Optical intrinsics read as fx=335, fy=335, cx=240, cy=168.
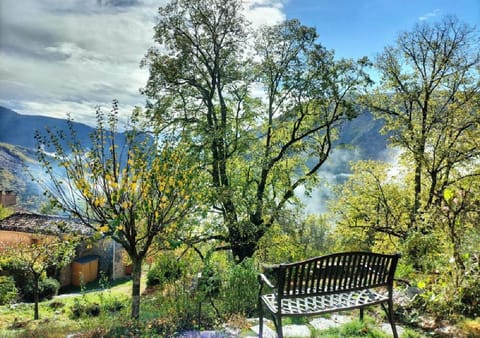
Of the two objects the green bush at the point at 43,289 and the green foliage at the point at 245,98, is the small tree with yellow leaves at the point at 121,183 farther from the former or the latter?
the green bush at the point at 43,289

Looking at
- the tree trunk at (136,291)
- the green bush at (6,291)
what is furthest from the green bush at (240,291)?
the green bush at (6,291)

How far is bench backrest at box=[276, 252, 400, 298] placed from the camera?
8.50 ft

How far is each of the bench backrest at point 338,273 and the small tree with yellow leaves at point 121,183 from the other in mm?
1607

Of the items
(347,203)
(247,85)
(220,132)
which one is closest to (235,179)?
(220,132)

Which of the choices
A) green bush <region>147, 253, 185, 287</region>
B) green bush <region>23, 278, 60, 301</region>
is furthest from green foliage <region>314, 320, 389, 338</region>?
green bush <region>23, 278, 60, 301</region>

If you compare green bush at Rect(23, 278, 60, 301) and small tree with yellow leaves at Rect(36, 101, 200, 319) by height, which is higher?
small tree with yellow leaves at Rect(36, 101, 200, 319)

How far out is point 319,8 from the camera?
655 centimetres

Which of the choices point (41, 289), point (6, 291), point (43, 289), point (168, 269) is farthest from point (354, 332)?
point (43, 289)

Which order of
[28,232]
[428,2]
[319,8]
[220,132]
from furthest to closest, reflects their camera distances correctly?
[28,232] → [220,132] → [319,8] → [428,2]

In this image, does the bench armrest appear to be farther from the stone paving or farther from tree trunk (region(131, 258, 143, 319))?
tree trunk (region(131, 258, 143, 319))

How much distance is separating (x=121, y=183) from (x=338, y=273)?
226 cm

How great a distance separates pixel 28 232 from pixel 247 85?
13.1 m

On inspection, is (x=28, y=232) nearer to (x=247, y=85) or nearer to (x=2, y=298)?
(x=2, y=298)

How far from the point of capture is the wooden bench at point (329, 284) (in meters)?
2.59
